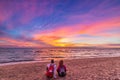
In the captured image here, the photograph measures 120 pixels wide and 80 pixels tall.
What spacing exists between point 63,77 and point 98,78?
3077 mm

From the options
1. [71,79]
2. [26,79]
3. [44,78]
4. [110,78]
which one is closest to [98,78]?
[110,78]

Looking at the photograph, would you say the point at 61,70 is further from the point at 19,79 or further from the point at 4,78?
the point at 4,78

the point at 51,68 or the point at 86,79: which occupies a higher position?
the point at 51,68

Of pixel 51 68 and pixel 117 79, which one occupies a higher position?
pixel 51 68

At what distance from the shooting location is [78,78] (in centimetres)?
1529

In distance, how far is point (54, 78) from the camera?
1540cm

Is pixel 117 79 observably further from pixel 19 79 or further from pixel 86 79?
pixel 19 79

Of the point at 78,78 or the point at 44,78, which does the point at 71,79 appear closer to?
the point at 78,78

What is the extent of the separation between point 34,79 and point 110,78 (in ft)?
21.4

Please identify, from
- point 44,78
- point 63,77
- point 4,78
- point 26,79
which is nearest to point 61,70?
point 63,77

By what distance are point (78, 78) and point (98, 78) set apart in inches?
67.4

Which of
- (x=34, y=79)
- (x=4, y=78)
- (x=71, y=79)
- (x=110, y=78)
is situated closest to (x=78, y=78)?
(x=71, y=79)

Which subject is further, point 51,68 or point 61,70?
point 61,70

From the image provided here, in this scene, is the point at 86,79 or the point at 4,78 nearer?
the point at 86,79
